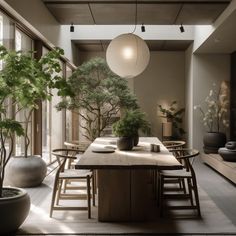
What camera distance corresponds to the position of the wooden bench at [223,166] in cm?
571

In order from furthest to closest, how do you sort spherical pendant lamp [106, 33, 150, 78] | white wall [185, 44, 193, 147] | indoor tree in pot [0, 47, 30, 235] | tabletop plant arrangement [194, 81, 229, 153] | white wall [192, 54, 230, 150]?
white wall [185, 44, 193, 147]
white wall [192, 54, 230, 150]
tabletop plant arrangement [194, 81, 229, 153]
spherical pendant lamp [106, 33, 150, 78]
indoor tree in pot [0, 47, 30, 235]

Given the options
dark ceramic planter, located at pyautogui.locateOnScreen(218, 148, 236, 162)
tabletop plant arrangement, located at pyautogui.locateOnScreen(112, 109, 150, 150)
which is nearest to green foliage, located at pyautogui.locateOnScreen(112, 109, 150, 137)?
tabletop plant arrangement, located at pyautogui.locateOnScreen(112, 109, 150, 150)

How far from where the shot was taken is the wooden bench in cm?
571

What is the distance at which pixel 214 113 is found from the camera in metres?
8.80

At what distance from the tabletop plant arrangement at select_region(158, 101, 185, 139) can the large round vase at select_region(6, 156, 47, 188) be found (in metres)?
5.38

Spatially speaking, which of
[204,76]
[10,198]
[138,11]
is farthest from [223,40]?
[10,198]

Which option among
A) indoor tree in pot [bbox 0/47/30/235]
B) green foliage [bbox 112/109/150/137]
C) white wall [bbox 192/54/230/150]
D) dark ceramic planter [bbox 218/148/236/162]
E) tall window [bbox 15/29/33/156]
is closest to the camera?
indoor tree in pot [bbox 0/47/30/235]

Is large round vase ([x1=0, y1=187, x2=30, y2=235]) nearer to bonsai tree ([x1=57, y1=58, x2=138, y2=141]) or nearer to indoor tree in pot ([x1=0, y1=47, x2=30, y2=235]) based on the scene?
indoor tree in pot ([x1=0, y1=47, x2=30, y2=235])

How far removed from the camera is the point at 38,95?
3.45 metres

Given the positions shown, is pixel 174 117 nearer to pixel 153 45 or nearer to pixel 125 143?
pixel 153 45

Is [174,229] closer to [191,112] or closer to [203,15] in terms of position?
[203,15]

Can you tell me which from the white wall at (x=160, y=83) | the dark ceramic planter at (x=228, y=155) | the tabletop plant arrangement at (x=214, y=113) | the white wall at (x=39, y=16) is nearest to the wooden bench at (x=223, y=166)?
the dark ceramic planter at (x=228, y=155)

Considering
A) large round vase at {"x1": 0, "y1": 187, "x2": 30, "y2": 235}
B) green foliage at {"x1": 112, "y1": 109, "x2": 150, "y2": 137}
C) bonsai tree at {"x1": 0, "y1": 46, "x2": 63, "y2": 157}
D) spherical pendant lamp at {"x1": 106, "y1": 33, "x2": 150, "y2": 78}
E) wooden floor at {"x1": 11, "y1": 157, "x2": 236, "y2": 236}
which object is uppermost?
spherical pendant lamp at {"x1": 106, "y1": 33, "x2": 150, "y2": 78}

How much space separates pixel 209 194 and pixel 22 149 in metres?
2.97
